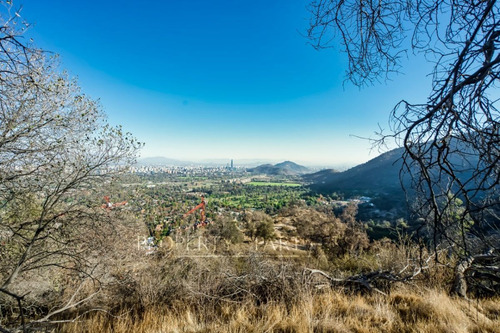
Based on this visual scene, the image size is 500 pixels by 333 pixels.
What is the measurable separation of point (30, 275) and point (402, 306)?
23.7 feet

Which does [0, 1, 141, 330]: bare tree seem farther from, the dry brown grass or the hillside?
the hillside

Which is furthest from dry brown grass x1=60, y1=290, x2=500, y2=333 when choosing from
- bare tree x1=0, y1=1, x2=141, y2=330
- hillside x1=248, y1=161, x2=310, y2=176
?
hillside x1=248, y1=161, x2=310, y2=176

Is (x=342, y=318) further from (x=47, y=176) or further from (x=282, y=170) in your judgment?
(x=282, y=170)

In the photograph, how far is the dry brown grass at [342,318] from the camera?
74.8 inches

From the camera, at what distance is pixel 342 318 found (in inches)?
86.4

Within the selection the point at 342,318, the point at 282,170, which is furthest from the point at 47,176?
the point at 282,170

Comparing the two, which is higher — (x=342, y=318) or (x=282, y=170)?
(x=342, y=318)

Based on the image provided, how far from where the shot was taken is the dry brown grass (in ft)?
6.23

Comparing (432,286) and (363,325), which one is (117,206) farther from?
(432,286)

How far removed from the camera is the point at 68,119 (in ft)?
13.6

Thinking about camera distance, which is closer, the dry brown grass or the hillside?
the dry brown grass

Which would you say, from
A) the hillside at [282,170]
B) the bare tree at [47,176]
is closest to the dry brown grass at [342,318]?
the bare tree at [47,176]

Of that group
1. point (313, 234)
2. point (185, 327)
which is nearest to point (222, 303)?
point (185, 327)

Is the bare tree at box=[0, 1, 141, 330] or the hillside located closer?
the bare tree at box=[0, 1, 141, 330]
